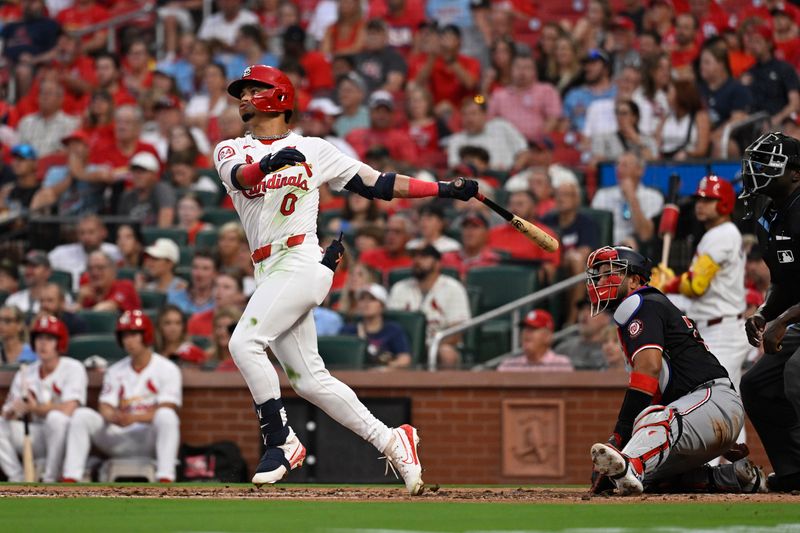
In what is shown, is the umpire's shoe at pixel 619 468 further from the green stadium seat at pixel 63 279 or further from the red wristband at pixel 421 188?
the green stadium seat at pixel 63 279

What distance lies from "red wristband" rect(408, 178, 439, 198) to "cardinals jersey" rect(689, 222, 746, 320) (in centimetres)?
338

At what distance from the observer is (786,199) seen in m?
7.96

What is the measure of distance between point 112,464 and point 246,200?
14.2 ft


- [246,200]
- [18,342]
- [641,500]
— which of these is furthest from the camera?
[18,342]

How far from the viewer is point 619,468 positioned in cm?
720

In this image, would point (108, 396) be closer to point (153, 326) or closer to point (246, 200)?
point (153, 326)

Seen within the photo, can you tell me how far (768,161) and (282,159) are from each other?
8.76 feet

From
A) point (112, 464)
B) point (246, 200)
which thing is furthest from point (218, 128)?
point (246, 200)

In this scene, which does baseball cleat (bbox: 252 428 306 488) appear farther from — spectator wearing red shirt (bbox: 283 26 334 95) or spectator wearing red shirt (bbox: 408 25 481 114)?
spectator wearing red shirt (bbox: 283 26 334 95)

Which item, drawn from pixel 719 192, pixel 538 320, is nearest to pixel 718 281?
pixel 719 192

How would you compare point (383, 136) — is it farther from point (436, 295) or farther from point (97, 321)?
point (97, 321)

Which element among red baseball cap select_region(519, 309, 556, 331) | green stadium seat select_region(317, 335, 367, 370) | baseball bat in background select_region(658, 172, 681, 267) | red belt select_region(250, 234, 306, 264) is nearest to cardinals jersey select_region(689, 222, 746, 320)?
baseball bat in background select_region(658, 172, 681, 267)

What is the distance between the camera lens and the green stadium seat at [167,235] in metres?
14.1

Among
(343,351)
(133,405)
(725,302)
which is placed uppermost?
(725,302)
